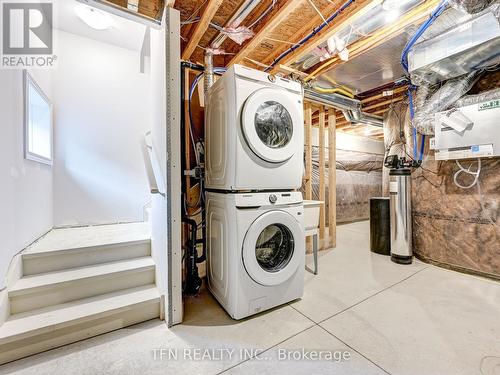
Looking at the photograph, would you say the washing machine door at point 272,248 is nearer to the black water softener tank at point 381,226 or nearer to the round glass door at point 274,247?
the round glass door at point 274,247

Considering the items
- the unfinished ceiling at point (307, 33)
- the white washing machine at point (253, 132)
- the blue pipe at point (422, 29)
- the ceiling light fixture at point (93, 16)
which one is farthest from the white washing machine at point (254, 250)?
the ceiling light fixture at point (93, 16)

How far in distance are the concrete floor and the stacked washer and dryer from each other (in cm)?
20

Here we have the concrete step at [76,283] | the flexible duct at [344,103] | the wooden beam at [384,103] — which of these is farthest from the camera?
the wooden beam at [384,103]

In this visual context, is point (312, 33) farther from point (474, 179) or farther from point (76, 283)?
point (76, 283)

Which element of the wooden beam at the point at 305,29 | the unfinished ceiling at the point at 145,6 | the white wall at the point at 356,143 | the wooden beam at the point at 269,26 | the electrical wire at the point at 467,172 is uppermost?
the wooden beam at the point at 305,29

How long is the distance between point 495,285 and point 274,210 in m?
2.37

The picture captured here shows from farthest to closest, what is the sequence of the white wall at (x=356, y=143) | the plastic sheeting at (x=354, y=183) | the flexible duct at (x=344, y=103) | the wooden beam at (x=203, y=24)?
1. the white wall at (x=356, y=143)
2. the plastic sheeting at (x=354, y=183)
3. the flexible duct at (x=344, y=103)
4. the wooden beam at (x=203, y=24)

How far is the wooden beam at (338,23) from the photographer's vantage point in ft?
5.49

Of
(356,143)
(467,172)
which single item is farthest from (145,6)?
(356,143)

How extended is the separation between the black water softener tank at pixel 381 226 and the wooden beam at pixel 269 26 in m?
2.60

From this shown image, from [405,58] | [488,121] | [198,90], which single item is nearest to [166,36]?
[198,90]

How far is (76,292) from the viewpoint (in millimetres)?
1625

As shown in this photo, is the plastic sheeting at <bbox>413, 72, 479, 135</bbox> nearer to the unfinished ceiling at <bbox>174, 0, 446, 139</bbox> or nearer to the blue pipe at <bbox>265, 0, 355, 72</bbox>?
the unfinished ceiling at <bbox>174, 0, 446, 139</bbox>

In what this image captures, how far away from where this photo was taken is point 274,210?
1.71m
